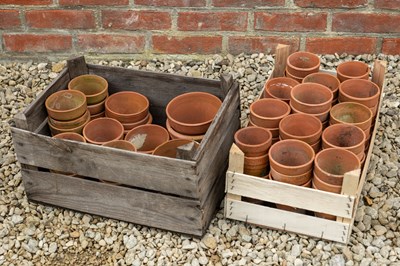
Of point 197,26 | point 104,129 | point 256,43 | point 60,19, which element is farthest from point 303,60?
point 60,19

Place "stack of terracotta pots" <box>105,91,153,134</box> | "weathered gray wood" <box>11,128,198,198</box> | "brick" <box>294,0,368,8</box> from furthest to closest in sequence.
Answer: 1. "brick" <box>294,0,368,8</box>
2. "stack of terracotta pots" <box>105,91,153,134</box>
3. "weathered gray wood" <box>11,128,198,198</box>

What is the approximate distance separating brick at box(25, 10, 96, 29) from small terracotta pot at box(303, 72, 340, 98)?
3.50ft

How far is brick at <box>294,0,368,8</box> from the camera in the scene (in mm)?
2943

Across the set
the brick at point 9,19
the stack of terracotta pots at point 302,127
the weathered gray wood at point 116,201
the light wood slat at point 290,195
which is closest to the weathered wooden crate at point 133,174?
the weathered gray wood at point 116,201

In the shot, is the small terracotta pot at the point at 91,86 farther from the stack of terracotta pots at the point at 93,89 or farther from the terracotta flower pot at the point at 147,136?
the terracotta flower pot at the point at 147,136

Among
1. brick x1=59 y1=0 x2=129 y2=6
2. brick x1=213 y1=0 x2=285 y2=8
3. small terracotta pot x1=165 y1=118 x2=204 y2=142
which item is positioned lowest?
small terracotta pot x1=165 y1=118 x2=204 y2=142

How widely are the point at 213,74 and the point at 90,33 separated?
0.60 metres

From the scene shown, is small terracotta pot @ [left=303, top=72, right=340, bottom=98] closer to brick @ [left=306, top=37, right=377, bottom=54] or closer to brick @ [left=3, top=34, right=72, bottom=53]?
brick @ [left=306, top=37, right=377, bottom=54]

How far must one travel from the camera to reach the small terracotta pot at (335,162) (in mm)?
2188

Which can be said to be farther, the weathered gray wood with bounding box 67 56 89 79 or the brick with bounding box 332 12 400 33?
the brick with bounding box 332 12 400 33

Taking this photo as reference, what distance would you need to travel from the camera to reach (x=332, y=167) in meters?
2.25

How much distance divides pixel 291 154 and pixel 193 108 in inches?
16.6

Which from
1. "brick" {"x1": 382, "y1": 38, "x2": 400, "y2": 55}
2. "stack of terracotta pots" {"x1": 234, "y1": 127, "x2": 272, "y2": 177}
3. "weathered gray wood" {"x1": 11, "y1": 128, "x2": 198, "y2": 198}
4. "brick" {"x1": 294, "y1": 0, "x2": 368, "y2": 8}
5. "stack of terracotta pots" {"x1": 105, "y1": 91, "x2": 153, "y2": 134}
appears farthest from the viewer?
"brick" {"x1": 382, "y1": 38, "x2": 400, "y2": 55}

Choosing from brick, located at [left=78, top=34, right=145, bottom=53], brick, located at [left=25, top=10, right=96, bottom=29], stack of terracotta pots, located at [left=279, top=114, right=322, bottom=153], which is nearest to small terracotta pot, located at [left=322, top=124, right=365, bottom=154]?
stack of terracotta pots, located at [left=279, top=114, right=322, bottom=153]
